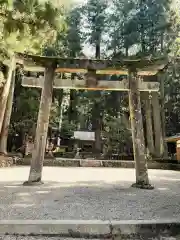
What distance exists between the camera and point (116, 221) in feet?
14.4

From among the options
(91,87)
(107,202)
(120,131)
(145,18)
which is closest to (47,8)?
(91,87)

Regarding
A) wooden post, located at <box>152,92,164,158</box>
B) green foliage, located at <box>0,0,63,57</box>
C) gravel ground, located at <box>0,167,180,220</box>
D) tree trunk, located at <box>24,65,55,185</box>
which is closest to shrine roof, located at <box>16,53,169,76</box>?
green foliage, located at <box>0,0,63,57</box>

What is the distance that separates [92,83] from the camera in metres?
8.91

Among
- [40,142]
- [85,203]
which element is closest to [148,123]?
[40,142]

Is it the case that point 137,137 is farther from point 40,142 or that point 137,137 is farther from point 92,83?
point 40,142

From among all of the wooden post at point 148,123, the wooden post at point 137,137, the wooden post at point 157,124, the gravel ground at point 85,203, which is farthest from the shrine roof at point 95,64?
the wooden post at point 157,124

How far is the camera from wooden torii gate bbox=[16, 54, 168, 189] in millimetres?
8297

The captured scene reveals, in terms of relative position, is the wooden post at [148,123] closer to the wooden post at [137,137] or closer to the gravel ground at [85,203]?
the wooden post at [137,137]

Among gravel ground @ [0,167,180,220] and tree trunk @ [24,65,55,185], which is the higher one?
tree trunk @ [24,65,55,185]

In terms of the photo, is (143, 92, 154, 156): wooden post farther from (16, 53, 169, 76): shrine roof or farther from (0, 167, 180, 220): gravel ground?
(0, 167, 180, 220): gravel ground

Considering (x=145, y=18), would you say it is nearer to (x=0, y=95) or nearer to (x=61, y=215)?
(x=0, y=95)

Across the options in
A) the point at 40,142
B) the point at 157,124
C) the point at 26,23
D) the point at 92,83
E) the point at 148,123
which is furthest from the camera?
the point at 157,124

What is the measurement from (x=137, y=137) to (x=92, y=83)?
6.67ft

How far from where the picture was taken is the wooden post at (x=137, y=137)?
825 cm
